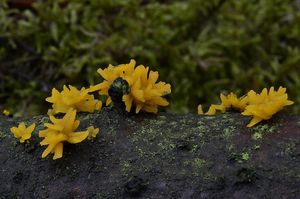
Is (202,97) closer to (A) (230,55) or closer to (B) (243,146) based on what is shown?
(A) (230,55)

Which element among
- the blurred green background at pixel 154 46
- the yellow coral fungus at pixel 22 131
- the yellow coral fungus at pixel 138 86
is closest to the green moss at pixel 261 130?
the yellow coral fungus at pixel 138 86

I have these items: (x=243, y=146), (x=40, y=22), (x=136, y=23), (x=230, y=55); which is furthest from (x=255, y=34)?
(x=243, y=146)

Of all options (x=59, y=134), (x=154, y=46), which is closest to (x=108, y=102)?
(x=59, y=134)

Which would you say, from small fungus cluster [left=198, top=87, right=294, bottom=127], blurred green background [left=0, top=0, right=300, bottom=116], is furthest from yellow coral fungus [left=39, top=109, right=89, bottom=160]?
blurred green background [left=0, top=0, right=300, bottom=116]

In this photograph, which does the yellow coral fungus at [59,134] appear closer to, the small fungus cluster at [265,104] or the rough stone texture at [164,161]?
the rough stone texture at [164,161]

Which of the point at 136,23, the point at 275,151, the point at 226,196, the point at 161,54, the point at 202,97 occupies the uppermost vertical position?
the point at 136,23

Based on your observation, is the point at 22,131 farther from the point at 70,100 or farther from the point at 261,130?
the point at 261,130

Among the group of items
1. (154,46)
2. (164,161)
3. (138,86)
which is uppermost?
(154,46)
